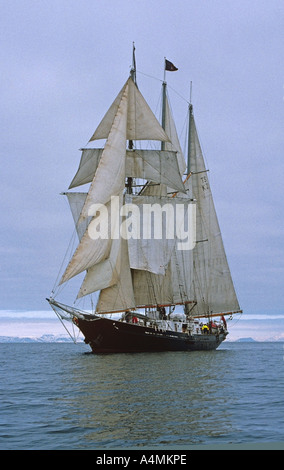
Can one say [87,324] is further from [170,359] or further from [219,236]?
[219,236]

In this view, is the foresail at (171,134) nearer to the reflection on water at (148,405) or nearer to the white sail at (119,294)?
the white sail at (119,294)

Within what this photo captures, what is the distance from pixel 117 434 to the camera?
16.5m

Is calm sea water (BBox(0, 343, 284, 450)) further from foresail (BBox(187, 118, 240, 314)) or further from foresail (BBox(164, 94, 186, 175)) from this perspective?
foresail (BBox(164, 94, 186, 175))

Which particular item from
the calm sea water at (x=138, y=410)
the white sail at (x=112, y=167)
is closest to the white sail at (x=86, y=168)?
the white sail at (x=112, y=167)

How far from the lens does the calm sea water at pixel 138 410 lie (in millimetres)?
16050

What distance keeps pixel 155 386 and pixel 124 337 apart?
2371cm

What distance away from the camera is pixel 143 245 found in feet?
190

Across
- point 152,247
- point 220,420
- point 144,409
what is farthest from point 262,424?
point 152,247

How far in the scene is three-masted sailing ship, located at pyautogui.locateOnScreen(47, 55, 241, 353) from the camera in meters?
51.8

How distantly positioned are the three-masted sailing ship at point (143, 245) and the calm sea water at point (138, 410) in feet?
52.7

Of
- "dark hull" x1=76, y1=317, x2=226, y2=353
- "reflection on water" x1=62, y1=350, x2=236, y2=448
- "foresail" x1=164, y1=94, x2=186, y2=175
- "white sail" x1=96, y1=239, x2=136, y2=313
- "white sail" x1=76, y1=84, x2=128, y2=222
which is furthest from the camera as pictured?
"foresail" x1=164, y1=94, x2=186, y2=175

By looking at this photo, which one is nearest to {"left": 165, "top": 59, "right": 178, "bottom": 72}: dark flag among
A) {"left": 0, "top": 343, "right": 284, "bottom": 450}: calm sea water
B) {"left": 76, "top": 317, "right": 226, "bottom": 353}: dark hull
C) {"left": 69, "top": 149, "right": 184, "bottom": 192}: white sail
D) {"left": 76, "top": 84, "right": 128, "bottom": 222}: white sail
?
{"left": 69, "top": 149, "right": 184, "bottom": 192}: white sail

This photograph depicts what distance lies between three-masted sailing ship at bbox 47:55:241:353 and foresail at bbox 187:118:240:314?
13 centimetres

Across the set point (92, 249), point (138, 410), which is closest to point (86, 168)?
point (92, 249)
